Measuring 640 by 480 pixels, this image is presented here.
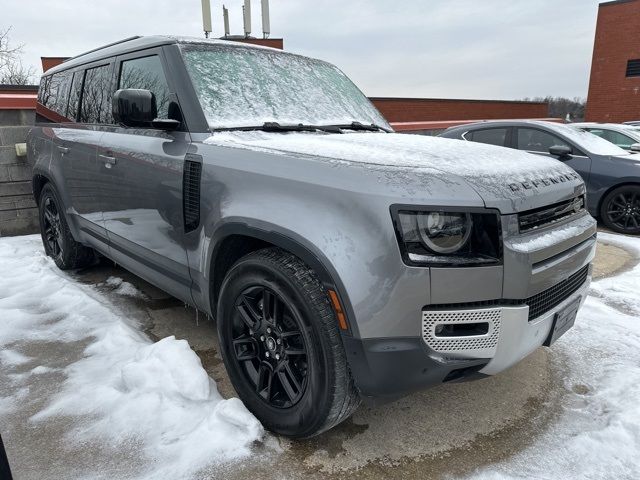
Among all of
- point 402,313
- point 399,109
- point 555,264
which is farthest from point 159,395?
point 399,109

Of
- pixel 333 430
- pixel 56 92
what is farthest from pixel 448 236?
pixel 56 92

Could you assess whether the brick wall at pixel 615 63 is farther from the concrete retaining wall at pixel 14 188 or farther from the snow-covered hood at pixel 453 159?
the concrete retaining wall at pixel 14 188

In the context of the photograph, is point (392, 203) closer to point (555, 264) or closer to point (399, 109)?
point (555, 264)

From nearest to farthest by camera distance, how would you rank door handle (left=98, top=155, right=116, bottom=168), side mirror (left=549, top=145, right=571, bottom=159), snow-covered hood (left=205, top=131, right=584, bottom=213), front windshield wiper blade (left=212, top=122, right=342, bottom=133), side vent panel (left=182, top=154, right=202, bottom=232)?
snow-covered hood (left=205, top=131, right=584, bottom=213)
side vent panel (left=182, top=154, right=202, bottom=232)
front windshield wiper blade (left=212, top=122, right=342, bottom=133)
door handle (left=98, top=155, right=116, bottom=168)
side mirror (left=549, top=145, right=571, bottom=159)

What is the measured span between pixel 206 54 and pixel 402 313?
207 cm

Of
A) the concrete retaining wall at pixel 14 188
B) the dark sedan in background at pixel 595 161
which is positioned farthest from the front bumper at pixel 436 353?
the dark sedan in background at pixel 595 161

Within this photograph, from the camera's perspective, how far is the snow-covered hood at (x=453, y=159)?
1859mm

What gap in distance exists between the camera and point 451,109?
2078 cm

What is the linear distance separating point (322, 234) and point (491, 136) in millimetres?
6547

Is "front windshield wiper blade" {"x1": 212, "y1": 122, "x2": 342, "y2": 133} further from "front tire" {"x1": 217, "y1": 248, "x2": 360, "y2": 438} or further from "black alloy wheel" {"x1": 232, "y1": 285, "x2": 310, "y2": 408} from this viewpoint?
"black alloy wheel" {"x1": 232, "y1": 285, "x2": 310, "y2": 408}

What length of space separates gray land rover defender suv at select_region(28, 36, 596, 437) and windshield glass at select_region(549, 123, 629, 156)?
17.1 feet

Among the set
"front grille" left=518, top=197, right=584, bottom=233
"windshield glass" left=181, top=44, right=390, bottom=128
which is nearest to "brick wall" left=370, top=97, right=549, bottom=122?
"windshield glass" left=181, top=44, right=390, bottom=128

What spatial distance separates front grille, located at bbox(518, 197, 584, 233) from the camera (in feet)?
6.24

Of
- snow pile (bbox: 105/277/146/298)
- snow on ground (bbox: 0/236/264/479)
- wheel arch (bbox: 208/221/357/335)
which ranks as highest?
wheel arch (bbox: 208/221/357/335)
